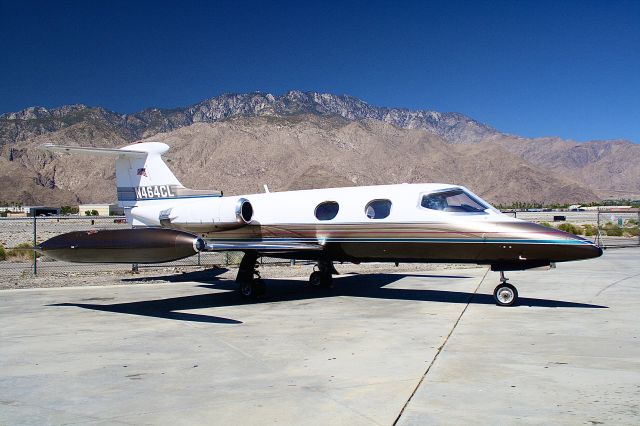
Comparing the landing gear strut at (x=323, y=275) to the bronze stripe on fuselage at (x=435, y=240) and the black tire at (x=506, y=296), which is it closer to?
the bronze stripe on fuselage at (x=435, y=240)

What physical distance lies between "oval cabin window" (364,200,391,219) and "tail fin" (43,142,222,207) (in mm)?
5220

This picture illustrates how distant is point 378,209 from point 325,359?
19.8 ft

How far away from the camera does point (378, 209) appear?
45.0 ft

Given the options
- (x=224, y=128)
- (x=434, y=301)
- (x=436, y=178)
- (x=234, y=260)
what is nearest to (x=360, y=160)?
(x=436, y=178)

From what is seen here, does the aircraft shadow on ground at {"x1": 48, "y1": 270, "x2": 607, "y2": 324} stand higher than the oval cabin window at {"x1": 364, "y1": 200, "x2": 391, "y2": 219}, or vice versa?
the oval cabin window at {"x1": 364, "y1": 200, "x2": 391, "y2": 219}

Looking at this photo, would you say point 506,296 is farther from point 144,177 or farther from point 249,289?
point 144,177

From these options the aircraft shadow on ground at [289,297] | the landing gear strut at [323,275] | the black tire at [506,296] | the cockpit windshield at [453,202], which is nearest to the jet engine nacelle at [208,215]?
the aircraft shadow on ground at [289,297]

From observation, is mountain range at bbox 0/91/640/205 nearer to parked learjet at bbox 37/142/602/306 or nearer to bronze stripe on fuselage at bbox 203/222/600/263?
parked learjet at bbox 37/142/602/306

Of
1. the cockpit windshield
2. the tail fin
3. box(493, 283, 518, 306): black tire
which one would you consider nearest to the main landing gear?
box(493, 283, 518, 306): black tire

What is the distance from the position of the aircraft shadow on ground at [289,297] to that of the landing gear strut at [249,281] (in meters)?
0.19

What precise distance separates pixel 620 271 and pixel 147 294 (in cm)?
1373

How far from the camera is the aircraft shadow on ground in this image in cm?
1240

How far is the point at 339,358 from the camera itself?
8.20 metres

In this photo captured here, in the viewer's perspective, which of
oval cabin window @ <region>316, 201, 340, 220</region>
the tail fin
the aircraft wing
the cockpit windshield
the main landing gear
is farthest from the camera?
the tail fin
